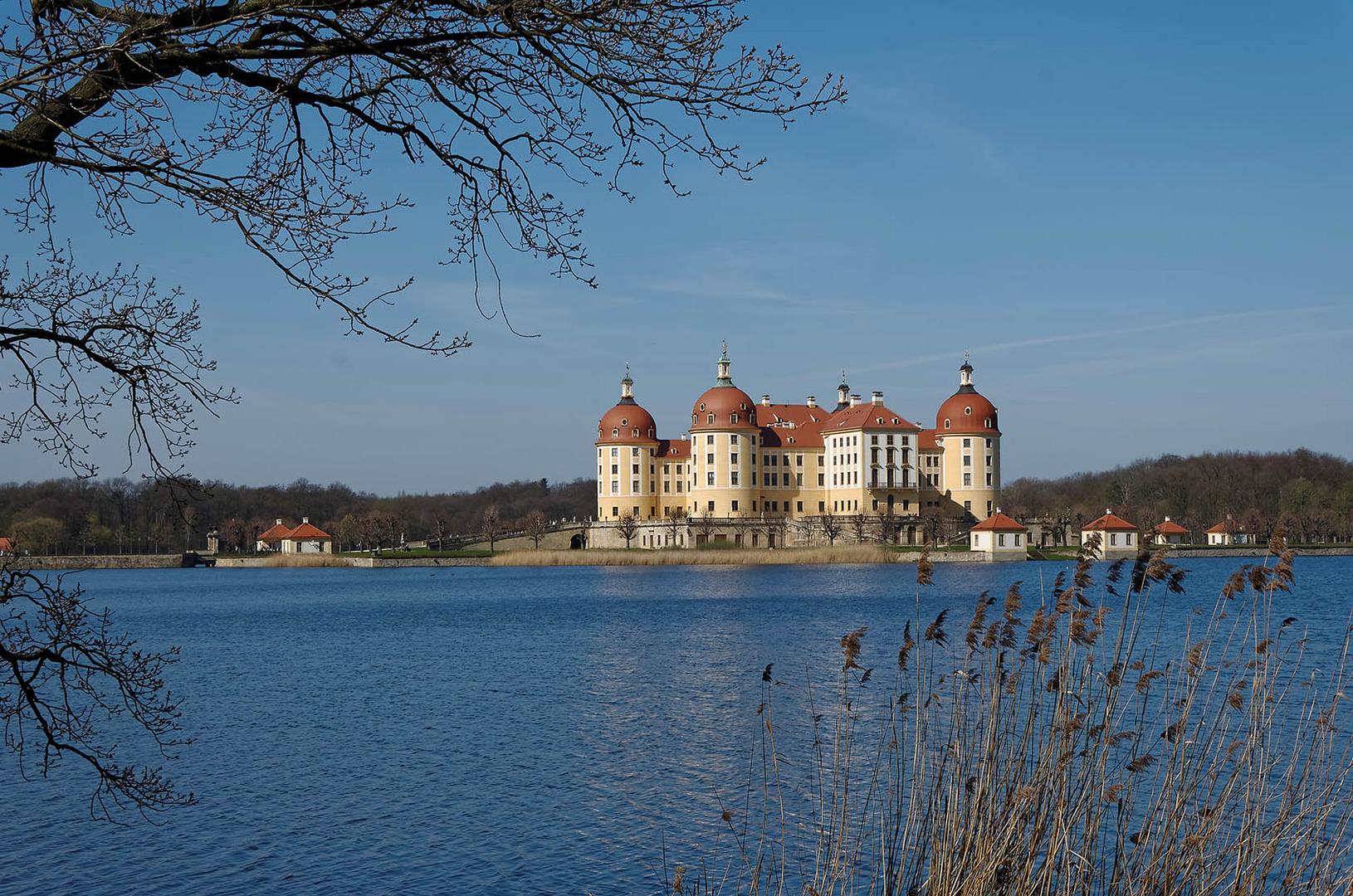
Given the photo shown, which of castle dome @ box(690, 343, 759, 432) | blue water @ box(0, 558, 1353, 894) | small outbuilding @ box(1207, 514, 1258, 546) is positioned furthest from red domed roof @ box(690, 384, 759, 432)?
blue water @ box(0, 558, 1353, 894)

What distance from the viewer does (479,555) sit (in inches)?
3521

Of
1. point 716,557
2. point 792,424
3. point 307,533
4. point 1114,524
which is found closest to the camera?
point 1114,524

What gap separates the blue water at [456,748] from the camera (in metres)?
11.6

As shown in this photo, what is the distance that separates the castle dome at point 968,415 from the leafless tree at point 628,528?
2234 centimetres

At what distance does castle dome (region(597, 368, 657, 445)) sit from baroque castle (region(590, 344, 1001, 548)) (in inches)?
3.4

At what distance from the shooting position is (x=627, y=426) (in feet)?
305

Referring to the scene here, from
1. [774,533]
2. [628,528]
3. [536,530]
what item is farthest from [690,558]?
[536,530]

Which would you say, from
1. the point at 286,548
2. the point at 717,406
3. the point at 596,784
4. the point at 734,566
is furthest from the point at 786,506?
the point at 596,784

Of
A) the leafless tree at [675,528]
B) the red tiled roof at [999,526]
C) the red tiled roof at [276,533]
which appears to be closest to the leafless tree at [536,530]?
the leafless tree at [675,528]

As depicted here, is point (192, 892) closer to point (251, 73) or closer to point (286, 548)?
point (251, 73)

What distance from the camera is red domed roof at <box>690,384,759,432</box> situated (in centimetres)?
8931

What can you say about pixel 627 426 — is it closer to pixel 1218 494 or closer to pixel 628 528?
pixel 628 528

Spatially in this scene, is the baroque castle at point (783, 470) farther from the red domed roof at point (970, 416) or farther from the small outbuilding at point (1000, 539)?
the small outbuilding at point (1000, 539)

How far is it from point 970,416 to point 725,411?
670 inches
